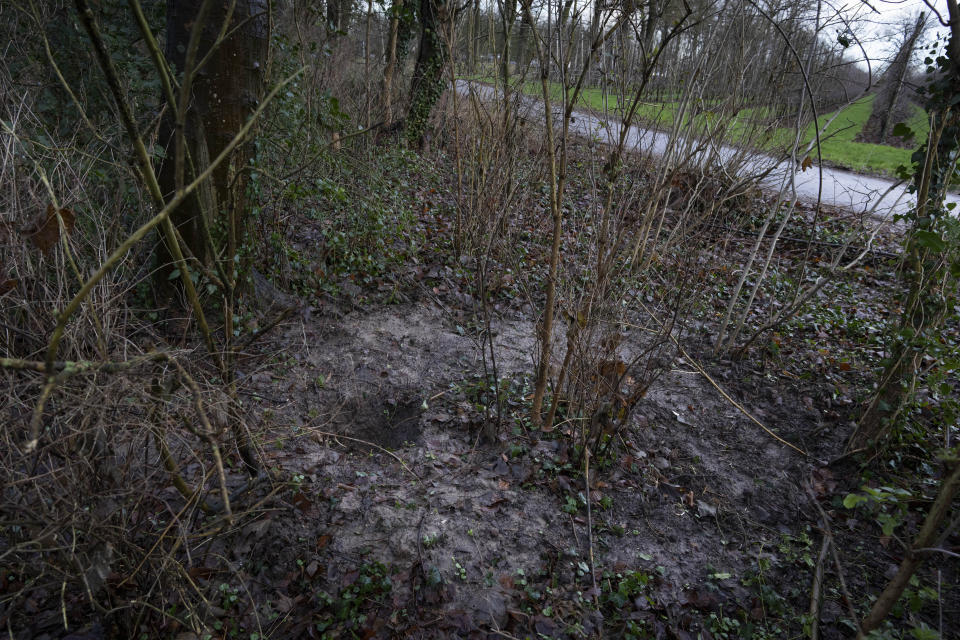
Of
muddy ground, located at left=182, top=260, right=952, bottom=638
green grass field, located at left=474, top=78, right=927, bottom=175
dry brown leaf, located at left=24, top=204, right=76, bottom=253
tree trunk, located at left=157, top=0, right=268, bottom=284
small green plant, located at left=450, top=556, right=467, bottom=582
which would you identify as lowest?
small green plant, located at left=450, top=556, right=467, bottom=582

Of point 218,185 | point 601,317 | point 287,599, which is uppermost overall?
point 218,185

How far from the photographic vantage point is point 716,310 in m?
5.78

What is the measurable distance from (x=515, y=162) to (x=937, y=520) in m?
4.53

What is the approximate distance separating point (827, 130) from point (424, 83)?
6320 millimetres

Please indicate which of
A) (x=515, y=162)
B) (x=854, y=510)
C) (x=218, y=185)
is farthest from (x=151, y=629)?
(x=515, y=162)

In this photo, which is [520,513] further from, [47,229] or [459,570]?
[47,229]

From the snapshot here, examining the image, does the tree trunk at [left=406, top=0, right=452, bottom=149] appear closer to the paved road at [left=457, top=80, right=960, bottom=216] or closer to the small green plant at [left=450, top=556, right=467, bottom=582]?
the paved road at [left=457, top=80, right=960, bottom=216]

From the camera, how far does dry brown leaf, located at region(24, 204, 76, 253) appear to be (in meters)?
1.91

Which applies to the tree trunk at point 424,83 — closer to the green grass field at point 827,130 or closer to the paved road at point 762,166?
the paved road at point 762,166

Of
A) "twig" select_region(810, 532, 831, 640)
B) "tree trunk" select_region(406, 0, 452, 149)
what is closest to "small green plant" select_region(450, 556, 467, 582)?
"twig" select_region(810, 532, 831, 640)

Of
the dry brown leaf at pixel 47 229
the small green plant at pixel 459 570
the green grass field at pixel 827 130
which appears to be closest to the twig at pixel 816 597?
the small green plant at pixel 459 570

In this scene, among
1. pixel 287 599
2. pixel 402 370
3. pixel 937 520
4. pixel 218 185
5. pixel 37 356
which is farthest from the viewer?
pixel 402 370

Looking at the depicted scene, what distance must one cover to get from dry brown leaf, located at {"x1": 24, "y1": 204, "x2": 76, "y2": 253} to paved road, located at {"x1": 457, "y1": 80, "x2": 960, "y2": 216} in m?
2.90

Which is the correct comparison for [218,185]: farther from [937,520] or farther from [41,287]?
[937,520]
